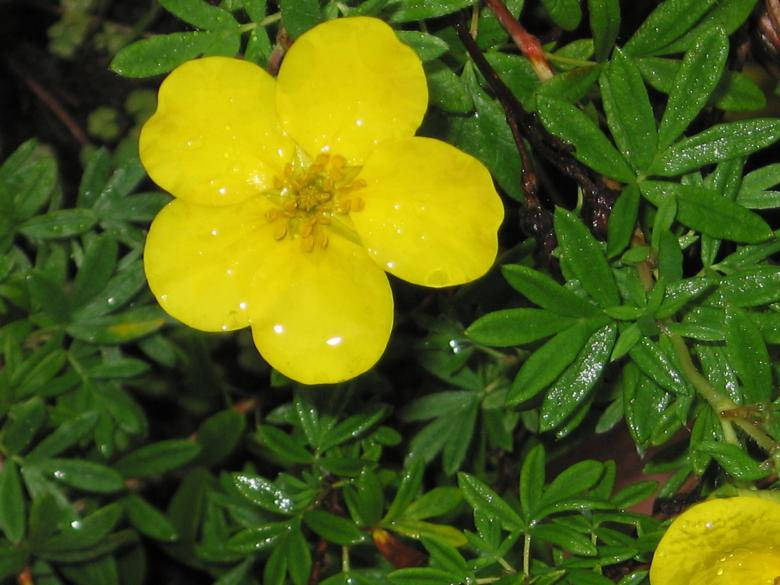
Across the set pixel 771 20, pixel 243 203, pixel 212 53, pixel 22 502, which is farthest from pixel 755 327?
pixel 22 502

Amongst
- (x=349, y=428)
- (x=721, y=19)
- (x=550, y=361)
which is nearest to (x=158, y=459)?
(x=349, y=428)

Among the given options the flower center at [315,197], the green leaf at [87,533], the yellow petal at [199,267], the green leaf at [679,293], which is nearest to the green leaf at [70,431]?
the green leaf at [87,533]

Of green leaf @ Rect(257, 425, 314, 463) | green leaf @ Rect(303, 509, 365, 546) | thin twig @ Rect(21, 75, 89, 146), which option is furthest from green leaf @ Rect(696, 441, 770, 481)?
thin twig @ Rect(21, 75, 89, 146)

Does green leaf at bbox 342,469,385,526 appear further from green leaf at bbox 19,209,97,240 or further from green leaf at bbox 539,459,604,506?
green leaf at bbox 19,209,97,240

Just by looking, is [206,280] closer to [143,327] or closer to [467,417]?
[143,327]

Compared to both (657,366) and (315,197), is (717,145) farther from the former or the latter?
(315,197)

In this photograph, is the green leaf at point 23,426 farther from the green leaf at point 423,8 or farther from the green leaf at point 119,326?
the green leaf at point 423,8
